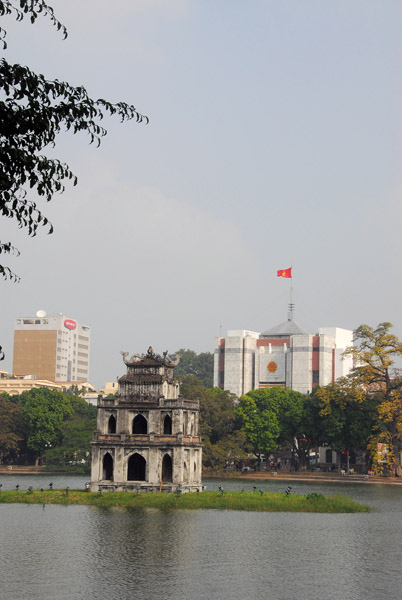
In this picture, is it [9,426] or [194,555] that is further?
[9,426]

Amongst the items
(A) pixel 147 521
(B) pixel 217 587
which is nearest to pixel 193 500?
(A) pixel 147 521

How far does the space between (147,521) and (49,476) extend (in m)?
66.6

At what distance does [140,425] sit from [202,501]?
13747 mm

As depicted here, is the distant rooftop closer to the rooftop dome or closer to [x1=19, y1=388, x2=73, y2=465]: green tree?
the rooftop dome

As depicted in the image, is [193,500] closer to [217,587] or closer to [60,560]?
[60,560]

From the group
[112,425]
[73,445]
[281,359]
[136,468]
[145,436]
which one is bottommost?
[136,468]

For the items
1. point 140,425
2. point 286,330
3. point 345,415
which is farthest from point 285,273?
point 140,425

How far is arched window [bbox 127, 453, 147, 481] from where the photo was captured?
85.2 meters

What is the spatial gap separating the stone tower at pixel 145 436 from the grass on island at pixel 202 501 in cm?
454

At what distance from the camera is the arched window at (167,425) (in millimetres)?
83625

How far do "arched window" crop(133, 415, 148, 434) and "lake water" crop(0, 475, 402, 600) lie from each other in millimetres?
14437

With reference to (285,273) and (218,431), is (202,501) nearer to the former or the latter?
(218,431)

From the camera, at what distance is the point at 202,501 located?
242ft

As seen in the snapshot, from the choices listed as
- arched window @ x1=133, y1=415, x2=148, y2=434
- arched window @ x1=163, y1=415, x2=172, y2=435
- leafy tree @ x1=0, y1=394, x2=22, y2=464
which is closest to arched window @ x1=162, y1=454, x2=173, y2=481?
arched window @ x1=163, y1=415, x2=172, y2=435
